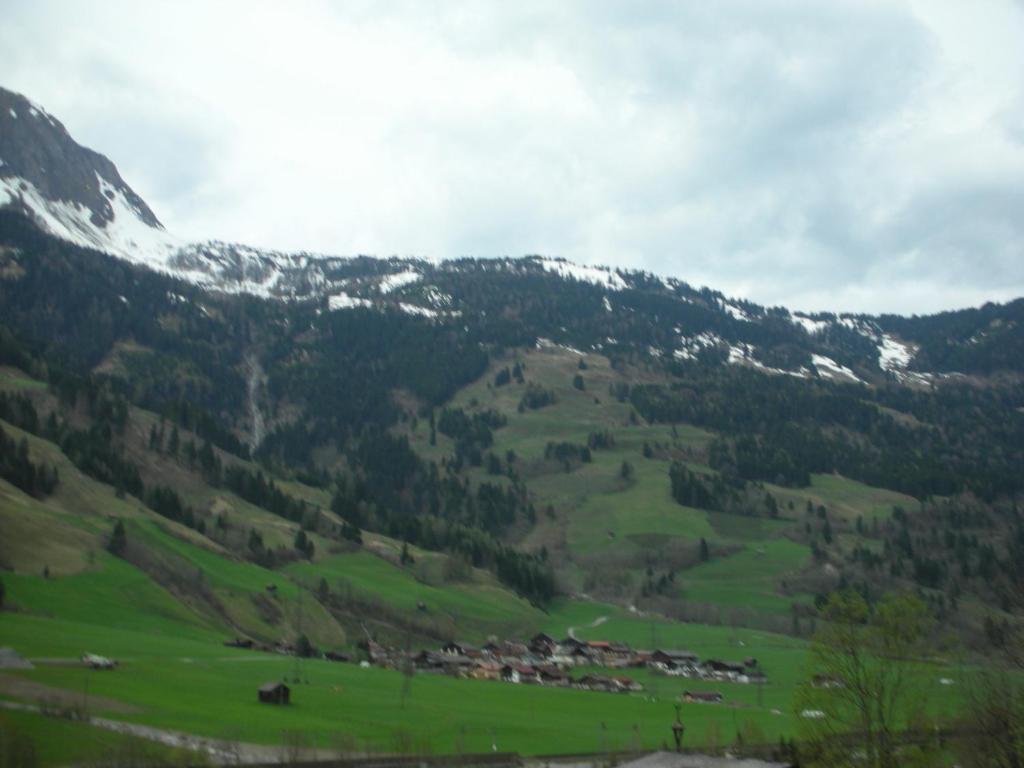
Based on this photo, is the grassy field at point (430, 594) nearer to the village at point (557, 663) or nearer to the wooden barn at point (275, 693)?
the village at point (557, 663)

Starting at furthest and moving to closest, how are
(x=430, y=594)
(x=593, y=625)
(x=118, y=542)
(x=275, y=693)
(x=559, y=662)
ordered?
(x=593, y=625) < (x=430, y=594) < (x=559, y=662) < (x=118, y=542) < (x=275, y=693)

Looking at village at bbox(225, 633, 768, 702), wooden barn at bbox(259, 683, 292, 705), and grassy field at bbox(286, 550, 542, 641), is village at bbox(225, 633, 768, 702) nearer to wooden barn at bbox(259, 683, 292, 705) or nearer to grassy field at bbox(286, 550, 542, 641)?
grassy field at bbox(286, 550, 542, 641)

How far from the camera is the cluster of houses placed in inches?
4505

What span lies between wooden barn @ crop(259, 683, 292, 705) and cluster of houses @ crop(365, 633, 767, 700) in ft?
116

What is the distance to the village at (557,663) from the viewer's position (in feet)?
373

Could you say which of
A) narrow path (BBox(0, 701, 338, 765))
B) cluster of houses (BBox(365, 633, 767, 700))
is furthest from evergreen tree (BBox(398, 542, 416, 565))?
narrow path (BBox(0, 701, 338, 765))

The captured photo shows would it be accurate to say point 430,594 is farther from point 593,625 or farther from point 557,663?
point 557,663

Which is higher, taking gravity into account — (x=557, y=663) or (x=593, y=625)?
(x=593, y=625)

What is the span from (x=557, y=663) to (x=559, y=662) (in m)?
1.06

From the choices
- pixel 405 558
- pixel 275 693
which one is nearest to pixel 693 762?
pixel 275 693

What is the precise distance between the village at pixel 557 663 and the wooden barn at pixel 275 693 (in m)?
30.0

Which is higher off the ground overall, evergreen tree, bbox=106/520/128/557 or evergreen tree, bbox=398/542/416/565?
evergreen tree, bbox=398/542/416/565

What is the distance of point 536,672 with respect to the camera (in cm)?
11638

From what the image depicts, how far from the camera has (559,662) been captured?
131000 millimetres
